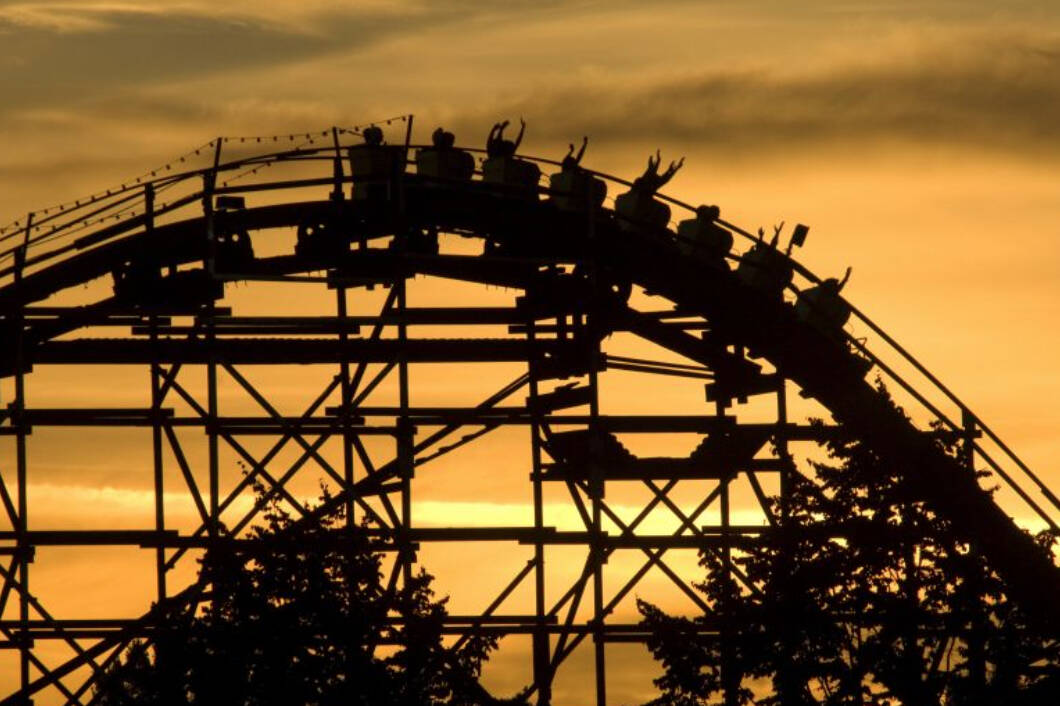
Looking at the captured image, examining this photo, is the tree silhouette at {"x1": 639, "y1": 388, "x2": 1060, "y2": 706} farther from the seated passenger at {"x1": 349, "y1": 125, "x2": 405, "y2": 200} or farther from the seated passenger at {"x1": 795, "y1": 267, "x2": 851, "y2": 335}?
the seated passenger at {"x1": 349, "y1": 125, "x2": 405, "y2": 200}

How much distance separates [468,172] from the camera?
48969mm

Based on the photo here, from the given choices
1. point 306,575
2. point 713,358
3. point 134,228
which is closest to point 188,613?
point 306,575

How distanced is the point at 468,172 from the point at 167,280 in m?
4.32

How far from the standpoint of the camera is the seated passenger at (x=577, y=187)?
4884cm

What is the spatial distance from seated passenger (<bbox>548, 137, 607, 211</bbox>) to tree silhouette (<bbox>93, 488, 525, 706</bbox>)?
17.6 feet

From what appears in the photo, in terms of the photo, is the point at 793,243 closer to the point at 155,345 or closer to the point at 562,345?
the point at 562,345

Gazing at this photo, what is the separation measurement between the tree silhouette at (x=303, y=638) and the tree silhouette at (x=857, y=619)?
2936 millimetres

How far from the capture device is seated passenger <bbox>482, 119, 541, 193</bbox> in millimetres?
48812

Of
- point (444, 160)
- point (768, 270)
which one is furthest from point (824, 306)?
point (444, 160)

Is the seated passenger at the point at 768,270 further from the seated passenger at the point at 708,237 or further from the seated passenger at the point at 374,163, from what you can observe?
the seated passenger at the point at 374,163

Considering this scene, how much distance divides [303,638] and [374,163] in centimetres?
707

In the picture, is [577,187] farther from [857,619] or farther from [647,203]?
[857,619]

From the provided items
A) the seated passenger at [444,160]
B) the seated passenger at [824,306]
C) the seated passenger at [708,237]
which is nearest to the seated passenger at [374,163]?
the seated passenger at [444,160]

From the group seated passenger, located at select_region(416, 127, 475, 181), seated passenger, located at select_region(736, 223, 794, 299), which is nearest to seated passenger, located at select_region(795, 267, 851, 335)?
seated passenger, located at select_region(736, 223, 794, 299)
